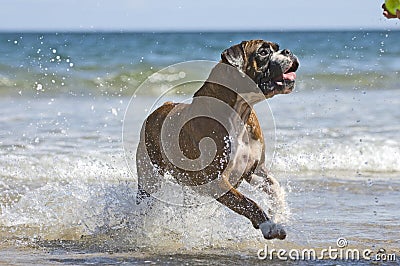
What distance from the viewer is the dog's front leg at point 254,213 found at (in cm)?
479

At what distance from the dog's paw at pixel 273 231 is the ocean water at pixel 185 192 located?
0.20 meters

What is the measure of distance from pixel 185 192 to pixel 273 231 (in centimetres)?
97

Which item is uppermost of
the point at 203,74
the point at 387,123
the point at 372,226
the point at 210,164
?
the point at 203,74

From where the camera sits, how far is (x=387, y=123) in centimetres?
1007

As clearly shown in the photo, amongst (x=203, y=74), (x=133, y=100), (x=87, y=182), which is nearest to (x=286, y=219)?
(x=87, y=182)

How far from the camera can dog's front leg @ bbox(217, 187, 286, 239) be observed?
188 inches

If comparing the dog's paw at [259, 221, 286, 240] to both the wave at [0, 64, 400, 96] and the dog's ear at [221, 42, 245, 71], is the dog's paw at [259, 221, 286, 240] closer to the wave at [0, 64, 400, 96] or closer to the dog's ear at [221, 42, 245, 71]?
the dog's ear at [221, 42, 245, 71]

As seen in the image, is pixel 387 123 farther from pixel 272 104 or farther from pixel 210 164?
pixel 210 164

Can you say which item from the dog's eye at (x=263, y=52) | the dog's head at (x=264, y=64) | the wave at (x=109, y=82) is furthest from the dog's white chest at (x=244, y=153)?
the wave at (x=109, y=82)

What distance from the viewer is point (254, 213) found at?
16.1 feet

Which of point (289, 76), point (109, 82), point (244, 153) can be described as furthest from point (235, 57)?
point (109, 82)

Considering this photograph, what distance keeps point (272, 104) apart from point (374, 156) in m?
3.32

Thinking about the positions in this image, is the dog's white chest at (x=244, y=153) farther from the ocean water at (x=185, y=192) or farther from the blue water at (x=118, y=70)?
the blue water at (x=118, y=70)

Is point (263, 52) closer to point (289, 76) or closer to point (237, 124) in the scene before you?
point (289, 76)
